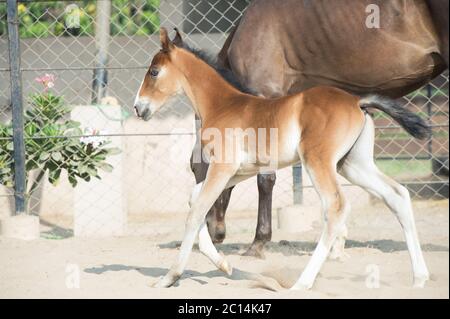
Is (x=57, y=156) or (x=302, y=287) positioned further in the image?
(x=57, y=156)

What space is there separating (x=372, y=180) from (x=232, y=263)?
48.5 inches

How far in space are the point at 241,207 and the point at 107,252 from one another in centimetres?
220

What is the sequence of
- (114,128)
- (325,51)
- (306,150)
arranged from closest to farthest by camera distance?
1. (306,150)
2. (325,51)
3. (114,128)

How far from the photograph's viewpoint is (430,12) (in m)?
5.35

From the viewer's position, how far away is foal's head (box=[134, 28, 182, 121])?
5059 mm

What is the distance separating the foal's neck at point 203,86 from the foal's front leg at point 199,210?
0.47 meters

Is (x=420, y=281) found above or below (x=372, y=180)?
below

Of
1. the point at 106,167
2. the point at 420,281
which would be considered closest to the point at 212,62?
the point at 420,281

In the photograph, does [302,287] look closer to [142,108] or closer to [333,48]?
[142,108]

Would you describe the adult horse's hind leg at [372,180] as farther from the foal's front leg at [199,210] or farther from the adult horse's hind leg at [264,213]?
the adult horse's hind leg at [264,213]

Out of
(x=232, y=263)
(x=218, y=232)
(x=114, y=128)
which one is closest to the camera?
(x=232, y=263)

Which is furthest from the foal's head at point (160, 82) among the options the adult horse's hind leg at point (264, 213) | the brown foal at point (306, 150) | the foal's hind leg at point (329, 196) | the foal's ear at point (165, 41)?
the foal's hind leg at point (329, 196)

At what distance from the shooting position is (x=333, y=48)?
18.8 ft
